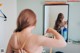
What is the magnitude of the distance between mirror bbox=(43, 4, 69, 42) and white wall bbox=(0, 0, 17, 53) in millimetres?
581

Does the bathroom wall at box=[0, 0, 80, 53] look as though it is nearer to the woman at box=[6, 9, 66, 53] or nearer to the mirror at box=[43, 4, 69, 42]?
the mirror at box=[43, 4, 69, 42]

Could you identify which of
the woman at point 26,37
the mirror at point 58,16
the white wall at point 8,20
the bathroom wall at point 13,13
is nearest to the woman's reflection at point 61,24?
the mirror at point 58,16

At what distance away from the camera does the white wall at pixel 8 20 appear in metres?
3.08

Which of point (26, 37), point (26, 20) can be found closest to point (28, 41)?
point (26, 37)

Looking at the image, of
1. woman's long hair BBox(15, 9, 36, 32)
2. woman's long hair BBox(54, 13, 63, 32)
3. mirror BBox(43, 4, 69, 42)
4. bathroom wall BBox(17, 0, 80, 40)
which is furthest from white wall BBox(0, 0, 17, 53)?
woman's long hair BBox(15, 9, 36, 32)

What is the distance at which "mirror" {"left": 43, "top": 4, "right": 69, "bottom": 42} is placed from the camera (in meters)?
2.90

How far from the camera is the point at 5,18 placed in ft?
10.2

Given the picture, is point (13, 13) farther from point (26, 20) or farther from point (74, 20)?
point (26, 20)

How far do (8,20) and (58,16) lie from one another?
88 centimetres

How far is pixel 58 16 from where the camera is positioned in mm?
2930

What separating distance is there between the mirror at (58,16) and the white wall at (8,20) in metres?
0.58

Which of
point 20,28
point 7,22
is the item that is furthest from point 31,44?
point 7,22

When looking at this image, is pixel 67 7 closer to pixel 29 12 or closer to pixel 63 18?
pixel 63 18

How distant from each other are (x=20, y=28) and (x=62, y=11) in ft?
5.40
